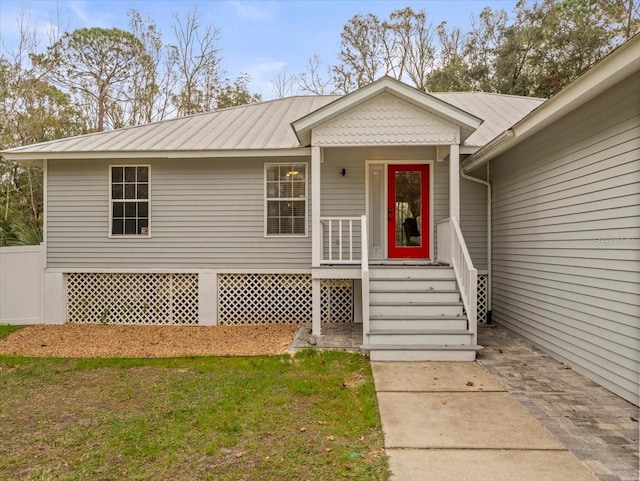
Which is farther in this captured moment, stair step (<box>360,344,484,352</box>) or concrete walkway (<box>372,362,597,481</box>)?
stair step (<box>360,344,484,352</box>)

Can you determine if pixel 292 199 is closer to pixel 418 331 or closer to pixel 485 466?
pixel 418 331

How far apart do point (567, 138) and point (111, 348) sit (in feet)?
24.3

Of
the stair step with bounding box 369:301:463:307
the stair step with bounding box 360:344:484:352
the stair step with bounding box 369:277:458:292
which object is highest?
the stair step with bounding box 369:277:458:292

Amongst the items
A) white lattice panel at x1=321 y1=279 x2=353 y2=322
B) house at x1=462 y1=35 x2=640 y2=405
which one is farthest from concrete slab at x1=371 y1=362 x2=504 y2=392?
white lattice panel at x1=321 y1=279 x2=353 y2=322

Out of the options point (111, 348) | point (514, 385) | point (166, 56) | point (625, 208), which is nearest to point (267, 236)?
point (111, 348)

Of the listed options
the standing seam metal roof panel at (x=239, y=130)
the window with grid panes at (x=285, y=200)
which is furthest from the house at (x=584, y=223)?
the window with grid panes at (x=285, y=200)

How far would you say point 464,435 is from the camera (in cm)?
337

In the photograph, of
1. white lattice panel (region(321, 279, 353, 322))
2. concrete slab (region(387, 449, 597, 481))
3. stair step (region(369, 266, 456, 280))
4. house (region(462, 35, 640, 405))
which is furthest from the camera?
white lattice panel (region(321, 279, 353, 322))

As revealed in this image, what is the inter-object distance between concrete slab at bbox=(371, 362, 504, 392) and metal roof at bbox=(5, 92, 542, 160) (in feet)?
14.4

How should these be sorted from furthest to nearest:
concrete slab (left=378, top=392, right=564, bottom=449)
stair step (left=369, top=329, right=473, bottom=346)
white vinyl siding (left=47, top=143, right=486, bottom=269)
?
1. white vinyl siding (left=47, top=143, right=486, bottom=269)
2. stair step (left=369, top=329, right=473, bottom=346)
3. concrete slab (left=378, top=392, right=564, bottom=449)

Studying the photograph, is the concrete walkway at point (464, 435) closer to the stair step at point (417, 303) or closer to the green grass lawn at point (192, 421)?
the green grass lawn at point (192, 421)

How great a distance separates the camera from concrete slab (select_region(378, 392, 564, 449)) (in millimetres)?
3234

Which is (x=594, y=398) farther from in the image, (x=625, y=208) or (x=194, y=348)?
(x=194, y=348)

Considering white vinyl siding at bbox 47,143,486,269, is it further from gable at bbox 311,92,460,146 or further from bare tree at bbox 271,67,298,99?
bare tree at bbox 271,67,298,99
